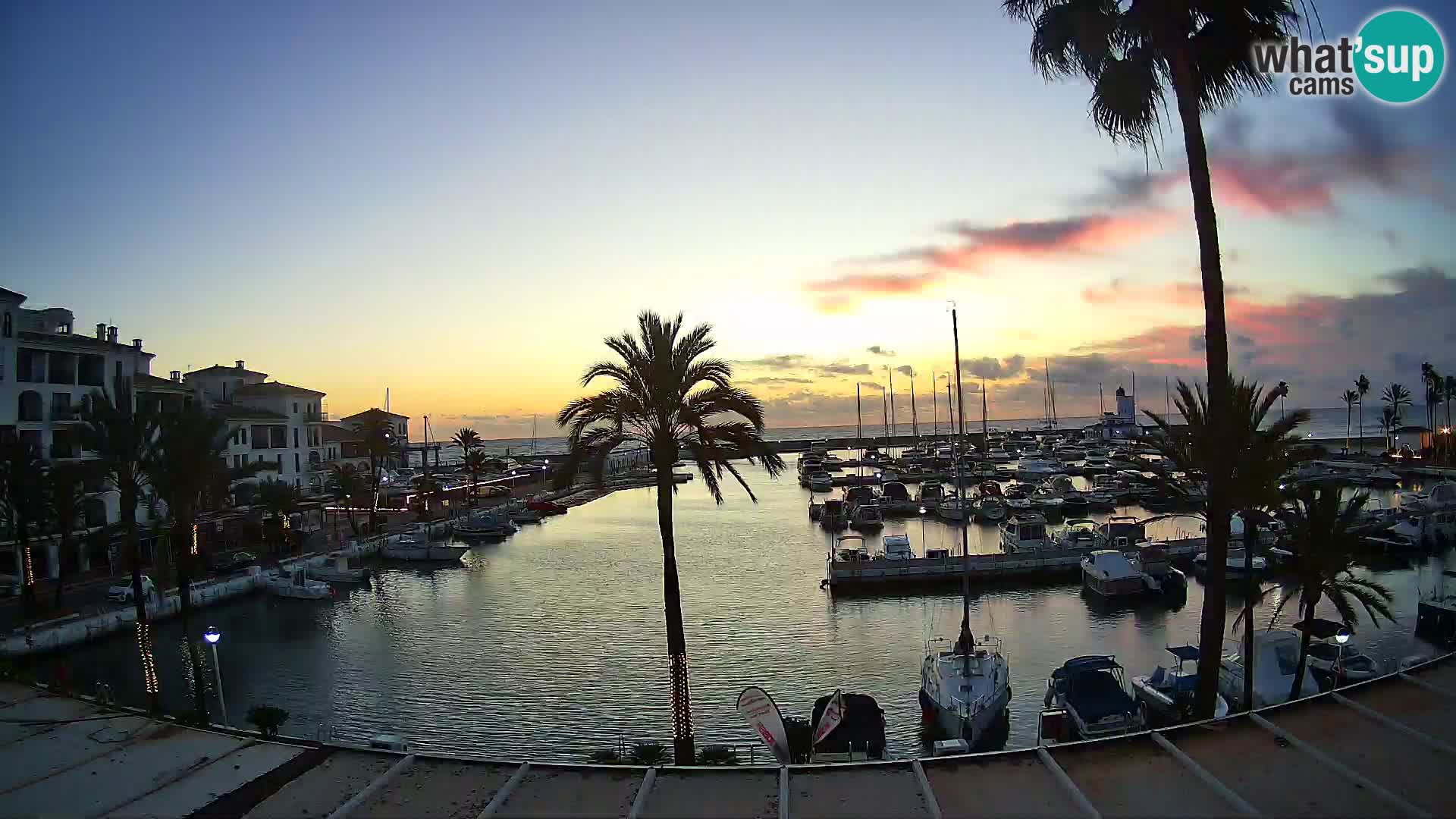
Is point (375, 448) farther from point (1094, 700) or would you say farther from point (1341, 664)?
point (1341, 664)

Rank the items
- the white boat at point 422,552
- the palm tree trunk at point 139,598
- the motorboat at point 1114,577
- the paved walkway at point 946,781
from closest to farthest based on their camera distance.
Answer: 1. the paved walkway at point 946,781
2. the palm tree trunk at point 139,598
3. the motorboat at point 1114,577
4. the white boat at point 422,552

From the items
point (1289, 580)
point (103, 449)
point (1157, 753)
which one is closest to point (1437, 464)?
point (1289, 580)

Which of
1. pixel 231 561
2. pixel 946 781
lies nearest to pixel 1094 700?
pixel 946 781

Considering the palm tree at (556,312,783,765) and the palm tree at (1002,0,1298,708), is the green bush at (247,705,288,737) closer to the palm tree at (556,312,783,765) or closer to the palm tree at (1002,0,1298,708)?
the palm tree at (556,312,783,765)

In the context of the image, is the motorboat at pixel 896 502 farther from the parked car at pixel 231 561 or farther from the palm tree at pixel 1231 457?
the palm tree at pixel 1231 457

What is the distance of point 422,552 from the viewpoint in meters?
54.3

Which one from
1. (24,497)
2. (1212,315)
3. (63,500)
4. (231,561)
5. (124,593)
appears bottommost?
(231,561)

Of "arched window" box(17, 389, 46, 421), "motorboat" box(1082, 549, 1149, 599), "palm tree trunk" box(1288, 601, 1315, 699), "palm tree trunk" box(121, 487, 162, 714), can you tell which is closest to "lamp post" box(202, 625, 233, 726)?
"palm tree trunk" box(121, 487, 162, 714)

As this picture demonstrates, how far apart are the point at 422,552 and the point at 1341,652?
161ft

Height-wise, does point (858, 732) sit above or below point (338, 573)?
above

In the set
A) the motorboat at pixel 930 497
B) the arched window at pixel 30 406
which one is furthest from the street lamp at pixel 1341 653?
the arched window at pixel 30 406

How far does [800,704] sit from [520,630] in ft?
50.0

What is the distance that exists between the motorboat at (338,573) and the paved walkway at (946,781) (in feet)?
121

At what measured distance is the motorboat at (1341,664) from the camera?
21.1 meters
